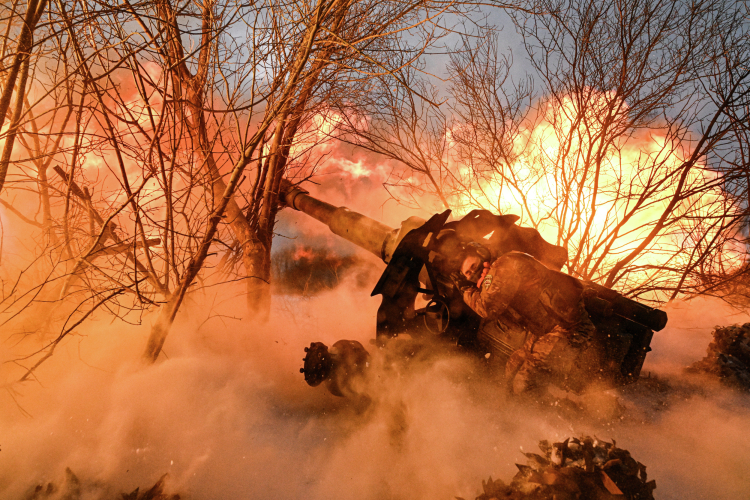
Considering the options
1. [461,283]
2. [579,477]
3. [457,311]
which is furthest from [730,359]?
[461,283]

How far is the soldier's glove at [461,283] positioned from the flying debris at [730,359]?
494 cm

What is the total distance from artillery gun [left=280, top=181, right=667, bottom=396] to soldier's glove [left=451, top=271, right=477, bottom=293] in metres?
0.09

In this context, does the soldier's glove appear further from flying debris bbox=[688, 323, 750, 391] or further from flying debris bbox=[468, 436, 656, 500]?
flying debris bbox=[688, 323, 750, 391]

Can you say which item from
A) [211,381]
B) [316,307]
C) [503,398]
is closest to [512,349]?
[503,398]

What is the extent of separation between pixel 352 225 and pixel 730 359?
6.33 m

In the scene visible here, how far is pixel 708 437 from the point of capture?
3848 mm

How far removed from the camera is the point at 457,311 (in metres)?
3.87

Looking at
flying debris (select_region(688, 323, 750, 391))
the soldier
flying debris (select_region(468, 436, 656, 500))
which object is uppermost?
flying debris (select_region(688, 323, 750, 391))

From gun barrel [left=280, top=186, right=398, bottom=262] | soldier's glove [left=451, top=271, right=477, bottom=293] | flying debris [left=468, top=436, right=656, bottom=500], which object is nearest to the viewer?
flying debris [left=468, top=436, right=656, bottom=500]

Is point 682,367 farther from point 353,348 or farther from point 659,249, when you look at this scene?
point 353,348

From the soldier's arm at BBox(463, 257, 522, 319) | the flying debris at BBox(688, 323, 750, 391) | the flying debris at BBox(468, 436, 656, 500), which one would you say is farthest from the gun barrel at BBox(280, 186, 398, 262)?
the flying debris at BBox(688, 323, 750, 391)

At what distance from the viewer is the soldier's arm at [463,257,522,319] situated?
9.26 ft

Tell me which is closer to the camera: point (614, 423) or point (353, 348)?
point (614, 423)

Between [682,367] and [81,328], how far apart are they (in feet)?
32.8
